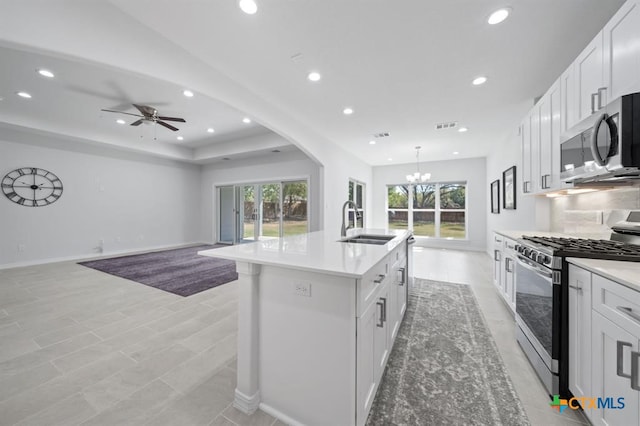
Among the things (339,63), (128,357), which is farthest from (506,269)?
(128,357)

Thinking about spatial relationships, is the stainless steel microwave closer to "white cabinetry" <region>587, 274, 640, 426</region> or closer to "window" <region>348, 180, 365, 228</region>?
"white cabinetry" <region>587, 274, 640, 426</region>

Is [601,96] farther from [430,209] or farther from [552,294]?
[430,209]

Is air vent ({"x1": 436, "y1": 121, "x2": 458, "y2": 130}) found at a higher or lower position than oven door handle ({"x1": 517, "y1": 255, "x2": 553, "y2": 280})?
higher

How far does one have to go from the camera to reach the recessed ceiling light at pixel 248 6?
6.20ft

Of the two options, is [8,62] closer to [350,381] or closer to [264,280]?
[264,280]

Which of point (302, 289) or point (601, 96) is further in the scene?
point (601, 96)

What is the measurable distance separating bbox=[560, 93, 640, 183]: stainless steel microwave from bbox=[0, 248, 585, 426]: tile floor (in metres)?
1.53

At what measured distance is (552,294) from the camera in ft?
4.91

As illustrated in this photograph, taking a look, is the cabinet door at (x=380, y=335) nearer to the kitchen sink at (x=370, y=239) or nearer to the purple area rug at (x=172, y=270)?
the kitchen sink at (x=370, y=239)

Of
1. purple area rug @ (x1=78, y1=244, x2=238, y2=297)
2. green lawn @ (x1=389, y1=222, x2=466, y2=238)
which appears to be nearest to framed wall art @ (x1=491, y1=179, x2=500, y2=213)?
green lawn @ (x1=389, y1=222, x2=466, y2=238)

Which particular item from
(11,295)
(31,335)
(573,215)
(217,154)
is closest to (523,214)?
(573,215)

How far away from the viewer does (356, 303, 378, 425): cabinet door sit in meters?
1.17

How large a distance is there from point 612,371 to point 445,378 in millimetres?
876

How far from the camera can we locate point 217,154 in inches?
262
